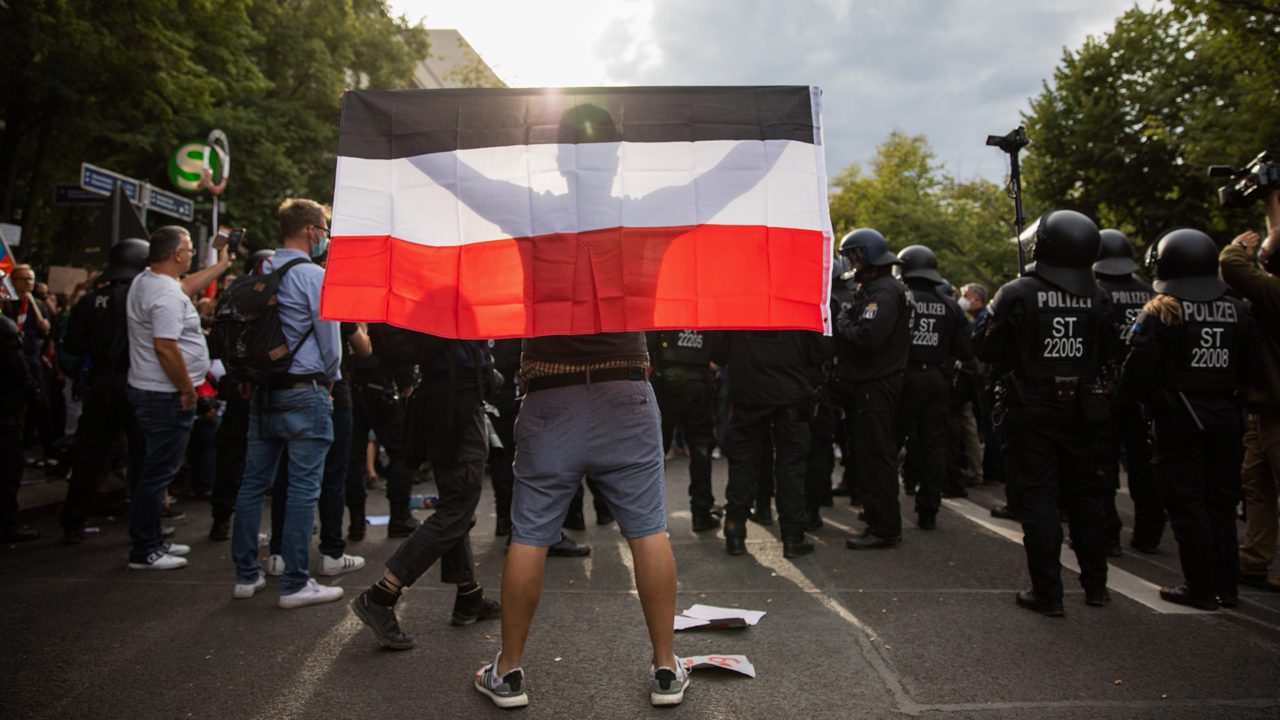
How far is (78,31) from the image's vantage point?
12938 millimetres

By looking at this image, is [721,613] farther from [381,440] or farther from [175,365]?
[175,365]

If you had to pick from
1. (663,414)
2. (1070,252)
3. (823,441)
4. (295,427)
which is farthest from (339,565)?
(1070,252)

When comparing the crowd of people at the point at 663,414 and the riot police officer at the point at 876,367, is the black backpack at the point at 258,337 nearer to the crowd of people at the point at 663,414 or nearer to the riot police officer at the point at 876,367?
the crowd of people at the point at 663,414

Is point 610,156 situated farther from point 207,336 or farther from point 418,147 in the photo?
point 207,336

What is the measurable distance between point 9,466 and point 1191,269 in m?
7.91

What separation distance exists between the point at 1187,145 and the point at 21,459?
18486 mm

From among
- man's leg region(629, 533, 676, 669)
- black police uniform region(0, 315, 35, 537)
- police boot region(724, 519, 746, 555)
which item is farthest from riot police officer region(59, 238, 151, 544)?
man's leg region(629, 533, 676, 669)

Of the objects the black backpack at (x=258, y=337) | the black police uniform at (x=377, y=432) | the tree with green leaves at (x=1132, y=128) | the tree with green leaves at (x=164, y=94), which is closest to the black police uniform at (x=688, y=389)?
the black police uniform at (x=377, y=432)

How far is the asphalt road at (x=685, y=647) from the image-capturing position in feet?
11.1

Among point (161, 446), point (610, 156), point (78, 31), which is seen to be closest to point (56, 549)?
point (161, 446)

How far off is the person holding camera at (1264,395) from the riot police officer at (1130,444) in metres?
0.72

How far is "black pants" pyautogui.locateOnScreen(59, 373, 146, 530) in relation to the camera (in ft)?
20.3

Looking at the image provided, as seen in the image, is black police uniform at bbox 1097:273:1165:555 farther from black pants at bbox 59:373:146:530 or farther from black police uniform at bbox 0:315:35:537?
black police uniform at bbox 0:315:35:537

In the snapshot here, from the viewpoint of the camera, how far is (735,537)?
5.91 meters
